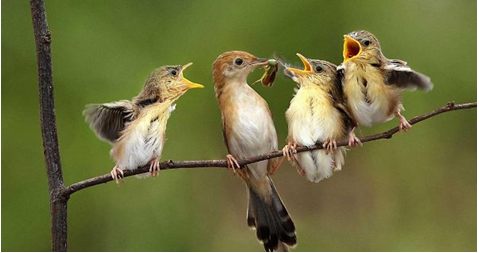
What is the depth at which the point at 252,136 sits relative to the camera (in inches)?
45.6

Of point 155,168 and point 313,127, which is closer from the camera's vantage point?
point 155,168

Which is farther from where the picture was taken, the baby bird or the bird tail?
the bird tail

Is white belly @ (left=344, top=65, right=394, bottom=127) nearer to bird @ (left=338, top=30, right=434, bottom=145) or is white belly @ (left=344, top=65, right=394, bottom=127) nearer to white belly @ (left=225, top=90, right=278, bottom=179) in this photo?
bird @ (left=338, top=30, right=434, bottom=145)

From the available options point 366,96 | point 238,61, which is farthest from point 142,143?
point 366,96

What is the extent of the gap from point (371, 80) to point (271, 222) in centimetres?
37

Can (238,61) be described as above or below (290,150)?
above

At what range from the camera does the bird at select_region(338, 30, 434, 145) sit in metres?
0.92

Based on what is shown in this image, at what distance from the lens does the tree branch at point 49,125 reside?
86 centimetres

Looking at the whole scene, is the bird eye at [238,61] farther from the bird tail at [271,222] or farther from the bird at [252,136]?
the bird tail at [271,222]

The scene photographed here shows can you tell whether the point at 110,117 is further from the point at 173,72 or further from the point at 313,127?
the point at 313,127

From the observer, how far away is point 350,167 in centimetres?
202

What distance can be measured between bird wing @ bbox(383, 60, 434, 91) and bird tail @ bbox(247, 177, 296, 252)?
33 cm

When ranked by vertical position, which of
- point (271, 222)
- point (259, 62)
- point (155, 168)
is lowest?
point (271, 222)

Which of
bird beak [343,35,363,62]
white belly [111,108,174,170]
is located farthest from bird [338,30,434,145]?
white belly [111,108,174,170]
